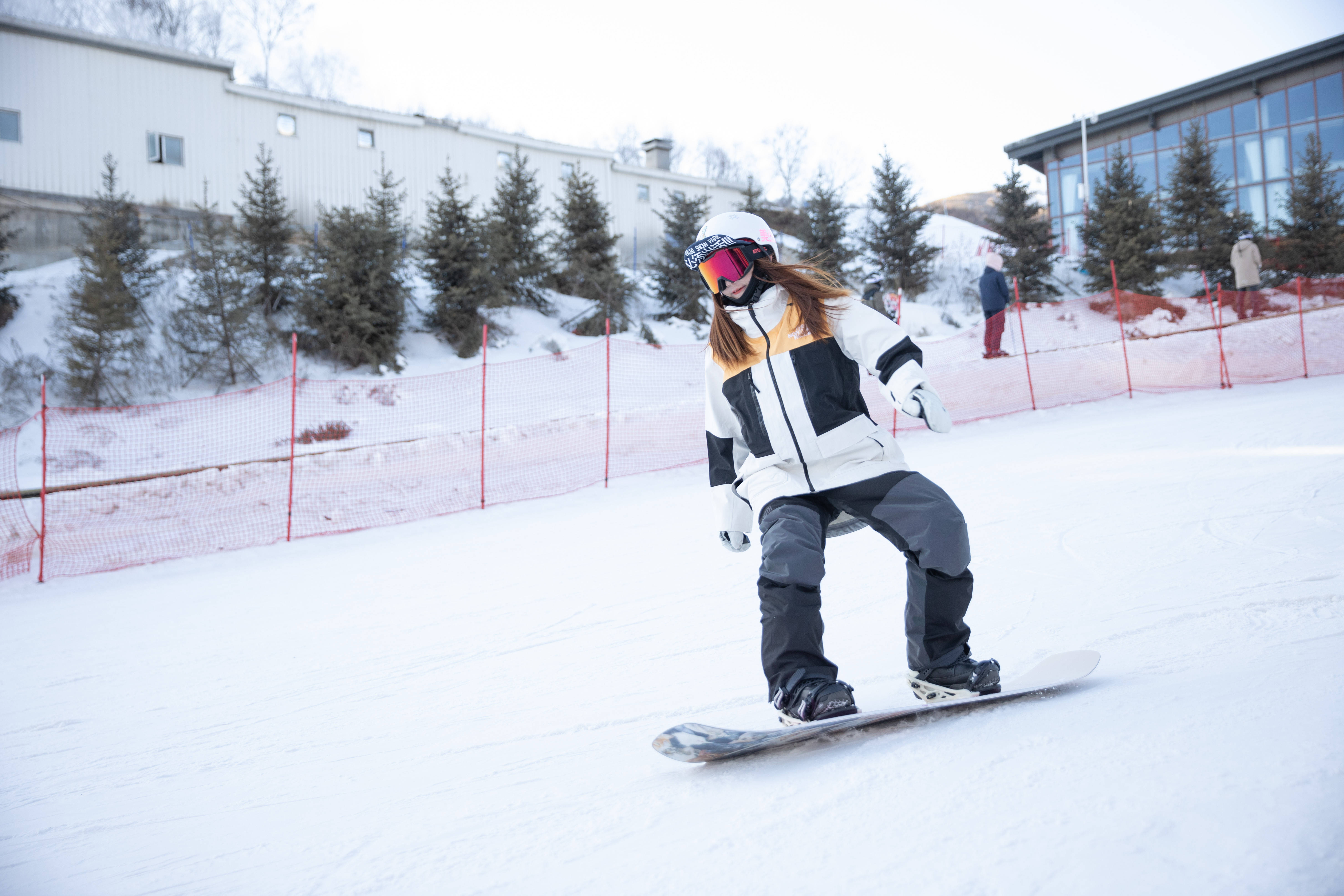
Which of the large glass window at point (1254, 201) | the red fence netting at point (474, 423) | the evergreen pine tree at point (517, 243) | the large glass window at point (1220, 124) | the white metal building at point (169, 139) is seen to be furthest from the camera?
the large glass window at point (1220, 124)

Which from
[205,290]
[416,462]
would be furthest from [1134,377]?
[205,290]

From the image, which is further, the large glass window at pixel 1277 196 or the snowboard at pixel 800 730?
the large glass window at pixel 1277 196

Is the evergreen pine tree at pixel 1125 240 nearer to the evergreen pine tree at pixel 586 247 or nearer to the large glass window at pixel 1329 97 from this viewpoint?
the large glass window at pixel 1329 97

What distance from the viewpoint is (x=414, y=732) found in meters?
2.81

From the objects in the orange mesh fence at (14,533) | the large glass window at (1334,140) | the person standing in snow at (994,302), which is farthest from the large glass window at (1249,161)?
the orange mesh fence at (14,533)

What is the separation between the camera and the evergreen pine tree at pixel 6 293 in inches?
565

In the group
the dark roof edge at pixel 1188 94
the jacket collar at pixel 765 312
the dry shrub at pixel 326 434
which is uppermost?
the dark roof edge at pixel 1188 94

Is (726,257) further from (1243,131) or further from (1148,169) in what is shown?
(1148,169)

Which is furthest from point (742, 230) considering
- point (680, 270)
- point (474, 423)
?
point (680, 270)

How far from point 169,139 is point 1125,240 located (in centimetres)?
2416

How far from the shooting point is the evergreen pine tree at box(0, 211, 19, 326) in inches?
565

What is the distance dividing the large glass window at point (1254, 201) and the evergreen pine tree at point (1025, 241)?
8.43 m

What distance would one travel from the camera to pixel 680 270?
1895 centimetres

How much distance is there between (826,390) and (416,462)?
8.33 metres
